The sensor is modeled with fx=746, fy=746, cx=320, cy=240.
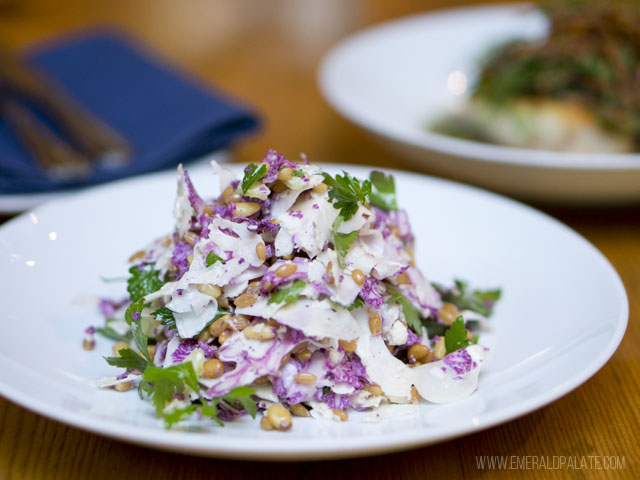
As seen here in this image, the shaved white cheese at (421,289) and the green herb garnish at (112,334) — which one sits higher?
the shaved white cheese at (421,289)

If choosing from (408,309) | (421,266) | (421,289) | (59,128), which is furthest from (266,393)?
(59,128)

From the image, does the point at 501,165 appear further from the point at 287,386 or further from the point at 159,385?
the point at 159,385

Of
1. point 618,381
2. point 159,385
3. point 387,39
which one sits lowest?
point 387,39

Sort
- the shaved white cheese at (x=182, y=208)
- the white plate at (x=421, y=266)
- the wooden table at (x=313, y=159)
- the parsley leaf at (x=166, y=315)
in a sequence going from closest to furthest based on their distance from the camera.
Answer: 1. the white plate at (x=421, y=266)
2. the wooden table at (x=313, y=159)
3. the parsley leaf at (x=166, y=315)
4. the shaved white cheese at (x=182, y=208)

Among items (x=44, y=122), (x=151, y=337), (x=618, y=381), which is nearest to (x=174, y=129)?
(x=44, y=122)

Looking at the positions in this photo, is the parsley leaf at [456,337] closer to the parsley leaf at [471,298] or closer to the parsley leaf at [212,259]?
the parsley leaf at [471,298]

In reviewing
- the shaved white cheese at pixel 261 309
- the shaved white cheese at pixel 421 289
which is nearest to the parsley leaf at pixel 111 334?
the shaved white cheese at pixel 261 309
